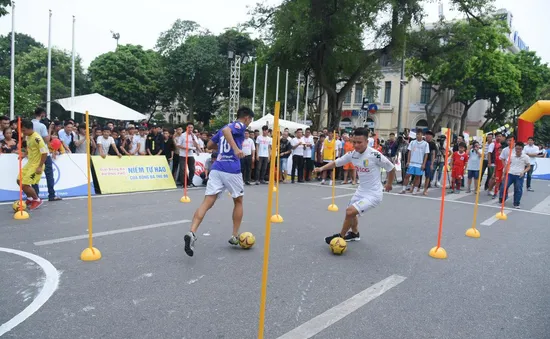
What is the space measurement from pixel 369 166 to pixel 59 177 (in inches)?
305

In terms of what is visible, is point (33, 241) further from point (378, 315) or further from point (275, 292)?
point (378, 315)

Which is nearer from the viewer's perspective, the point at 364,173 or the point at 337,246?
the point at 337,246

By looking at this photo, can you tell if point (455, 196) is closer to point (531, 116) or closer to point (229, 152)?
point (531, 116)

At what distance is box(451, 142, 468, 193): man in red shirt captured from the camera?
14.3 m

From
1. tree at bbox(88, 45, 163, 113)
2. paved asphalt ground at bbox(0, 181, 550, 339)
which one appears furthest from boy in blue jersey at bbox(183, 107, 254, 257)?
tree at bbox(88, 45, 163, 113)

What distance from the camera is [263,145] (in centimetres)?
1469

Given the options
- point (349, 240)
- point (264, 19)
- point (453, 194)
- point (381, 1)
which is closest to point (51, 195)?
point (349, 240)

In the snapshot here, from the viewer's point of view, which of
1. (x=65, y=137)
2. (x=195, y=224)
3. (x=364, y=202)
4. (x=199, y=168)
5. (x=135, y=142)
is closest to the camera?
(x=195, y=224)

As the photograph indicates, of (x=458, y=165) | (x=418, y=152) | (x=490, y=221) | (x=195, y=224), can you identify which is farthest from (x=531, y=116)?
(x=195, y=224)

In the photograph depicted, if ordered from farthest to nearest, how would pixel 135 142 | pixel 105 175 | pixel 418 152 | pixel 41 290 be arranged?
pixel 135 142 < pixel 418 152 < pixel 105 175 < pixel 41 290

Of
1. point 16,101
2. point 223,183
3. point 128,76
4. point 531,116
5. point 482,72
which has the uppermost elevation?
point 482,72

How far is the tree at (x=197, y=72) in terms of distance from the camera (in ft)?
153

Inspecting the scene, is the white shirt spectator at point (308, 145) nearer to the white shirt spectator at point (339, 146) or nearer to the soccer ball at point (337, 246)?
the white shirt spectator at point (339, 146)

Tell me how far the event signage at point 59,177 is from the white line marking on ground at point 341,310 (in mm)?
8374
